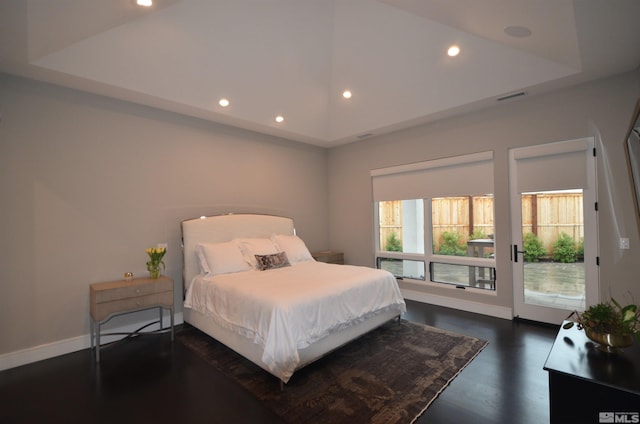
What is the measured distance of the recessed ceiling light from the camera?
2748 mm

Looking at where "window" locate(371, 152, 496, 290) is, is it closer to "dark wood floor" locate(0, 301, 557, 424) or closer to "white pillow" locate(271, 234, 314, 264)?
"dark wood floor" locate(0, 301, 557, 424)

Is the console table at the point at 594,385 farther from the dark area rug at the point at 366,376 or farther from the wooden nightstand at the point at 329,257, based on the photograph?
the wooden nightstand at the point at 329,257

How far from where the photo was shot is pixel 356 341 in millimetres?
3508

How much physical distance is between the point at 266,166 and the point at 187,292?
2441 mm

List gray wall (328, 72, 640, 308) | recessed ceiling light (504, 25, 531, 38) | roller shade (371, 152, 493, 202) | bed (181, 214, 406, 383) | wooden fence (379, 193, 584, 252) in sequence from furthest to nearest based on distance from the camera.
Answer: roller shade (371, 152, 493, 202) → wooden fence (379, 193, 584, 252) → gray wall (328, 72, 640, 308) → recessed ceiling light (504, 25, 531, 38) → bed (181, 214, 406, 383)

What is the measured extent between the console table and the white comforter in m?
1.72

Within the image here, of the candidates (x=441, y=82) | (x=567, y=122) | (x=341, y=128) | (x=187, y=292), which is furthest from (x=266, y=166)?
(x=567, y=122)

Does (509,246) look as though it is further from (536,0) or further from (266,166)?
(266,166)

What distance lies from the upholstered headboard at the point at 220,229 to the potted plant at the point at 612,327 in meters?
4.03

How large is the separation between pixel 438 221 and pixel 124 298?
14.6ft

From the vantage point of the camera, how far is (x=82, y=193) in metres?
3.47

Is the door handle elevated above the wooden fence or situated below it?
below

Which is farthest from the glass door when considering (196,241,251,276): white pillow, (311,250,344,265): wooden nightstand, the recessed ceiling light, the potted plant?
(196,241,251,276): white pillow

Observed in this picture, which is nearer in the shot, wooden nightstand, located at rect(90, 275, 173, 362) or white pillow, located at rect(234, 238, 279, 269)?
wooden nightstand, located at rect(90, 275, 173, 362)
